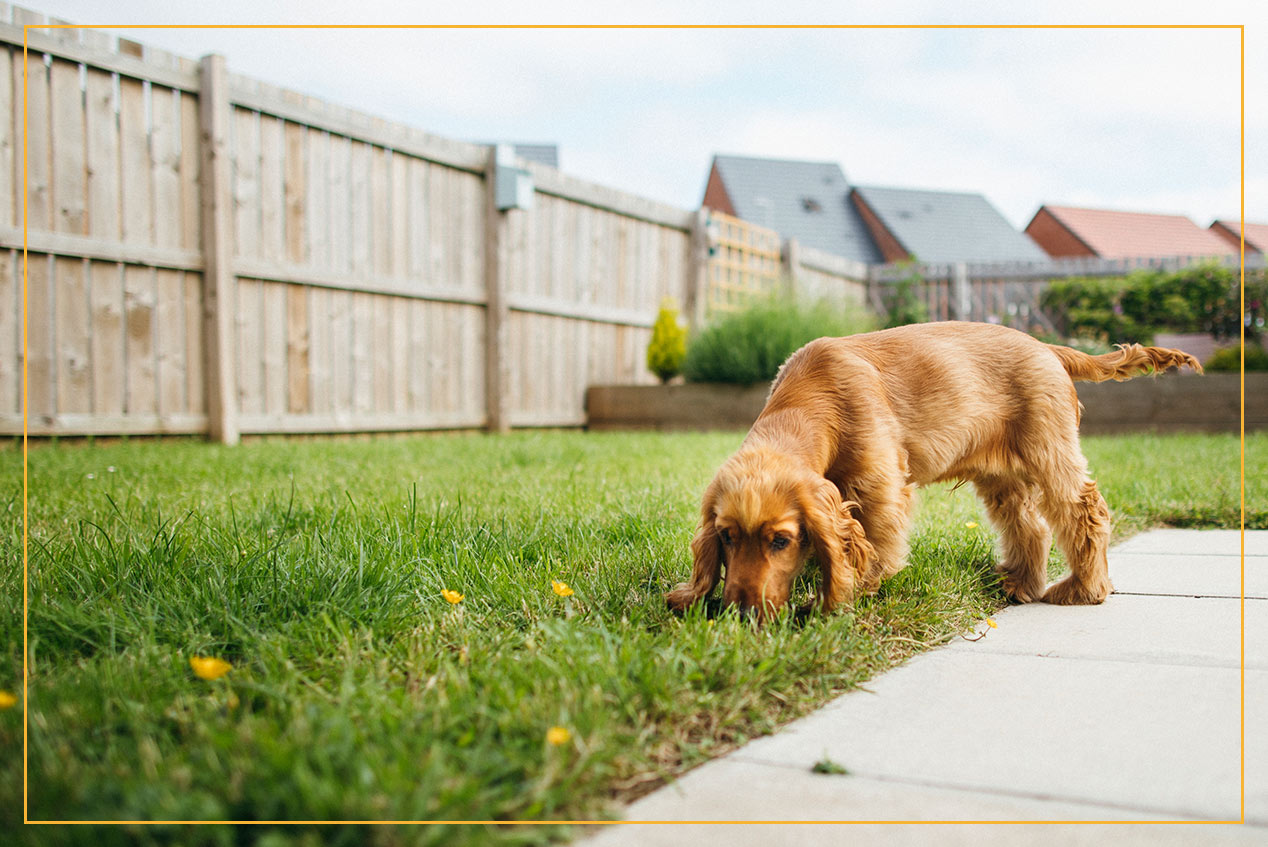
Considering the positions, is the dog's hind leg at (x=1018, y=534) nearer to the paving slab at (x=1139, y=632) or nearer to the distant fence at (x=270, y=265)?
the paving slab at (x=1139, y=632)

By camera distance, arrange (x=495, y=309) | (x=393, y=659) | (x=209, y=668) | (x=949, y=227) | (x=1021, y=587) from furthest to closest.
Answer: (x=949, y=227), (x=495, y=309), (x=1021, y=587), (x=393, y=659), (x=209, y=668)

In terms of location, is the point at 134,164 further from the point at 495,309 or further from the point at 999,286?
the point at 999,286

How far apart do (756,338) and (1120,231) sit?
1911 cm

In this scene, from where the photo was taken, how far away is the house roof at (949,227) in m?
22.9

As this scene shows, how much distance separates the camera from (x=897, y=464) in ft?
8.18

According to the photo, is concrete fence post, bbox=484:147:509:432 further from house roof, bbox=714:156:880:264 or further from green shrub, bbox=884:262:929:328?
house roof, bbox=714:156:880:264

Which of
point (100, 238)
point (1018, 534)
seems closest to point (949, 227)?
point (100, 238)

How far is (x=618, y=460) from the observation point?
18.5 ft

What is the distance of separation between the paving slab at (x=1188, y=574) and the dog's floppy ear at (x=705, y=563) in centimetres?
144

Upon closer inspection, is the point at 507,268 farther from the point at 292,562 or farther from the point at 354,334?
the point at 292,562

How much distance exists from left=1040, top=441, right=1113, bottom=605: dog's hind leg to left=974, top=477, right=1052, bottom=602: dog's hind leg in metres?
0.08

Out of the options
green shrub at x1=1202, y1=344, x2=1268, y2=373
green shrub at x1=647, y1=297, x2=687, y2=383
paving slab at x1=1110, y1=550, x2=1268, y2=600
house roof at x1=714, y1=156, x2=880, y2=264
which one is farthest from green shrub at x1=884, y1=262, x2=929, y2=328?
house roof at x1=714, y1=156, x2=880, y2=264

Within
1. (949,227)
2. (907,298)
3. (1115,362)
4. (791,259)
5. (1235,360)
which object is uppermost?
(949,227)

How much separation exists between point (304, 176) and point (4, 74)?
214 cm
